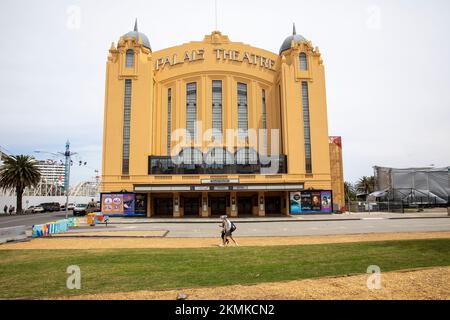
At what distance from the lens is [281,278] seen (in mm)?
8453

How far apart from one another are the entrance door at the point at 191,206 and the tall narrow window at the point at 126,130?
10.0 meters

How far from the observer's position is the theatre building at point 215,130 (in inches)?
1759

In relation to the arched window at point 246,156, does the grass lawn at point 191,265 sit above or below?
below

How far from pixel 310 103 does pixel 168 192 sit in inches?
1029

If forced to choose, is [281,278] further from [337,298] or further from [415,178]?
[415,178]

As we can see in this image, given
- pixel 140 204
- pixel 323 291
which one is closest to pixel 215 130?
pixel 140 204

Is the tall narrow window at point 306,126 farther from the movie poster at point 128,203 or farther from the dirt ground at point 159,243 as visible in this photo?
the dirt ground at point 159,243

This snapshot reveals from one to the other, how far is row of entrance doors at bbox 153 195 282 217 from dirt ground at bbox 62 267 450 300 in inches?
1484

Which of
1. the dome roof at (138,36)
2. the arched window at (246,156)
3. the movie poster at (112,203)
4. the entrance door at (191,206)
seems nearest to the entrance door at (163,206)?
the entrance door at (191,206)

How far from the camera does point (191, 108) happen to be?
Answer: 51.8 metres

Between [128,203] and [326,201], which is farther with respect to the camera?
[326,201]

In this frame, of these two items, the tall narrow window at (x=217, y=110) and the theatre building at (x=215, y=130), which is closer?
the theatre building at (x=215, y=130)

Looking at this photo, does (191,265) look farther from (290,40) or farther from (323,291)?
(290,40)

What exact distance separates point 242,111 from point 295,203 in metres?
18.2
